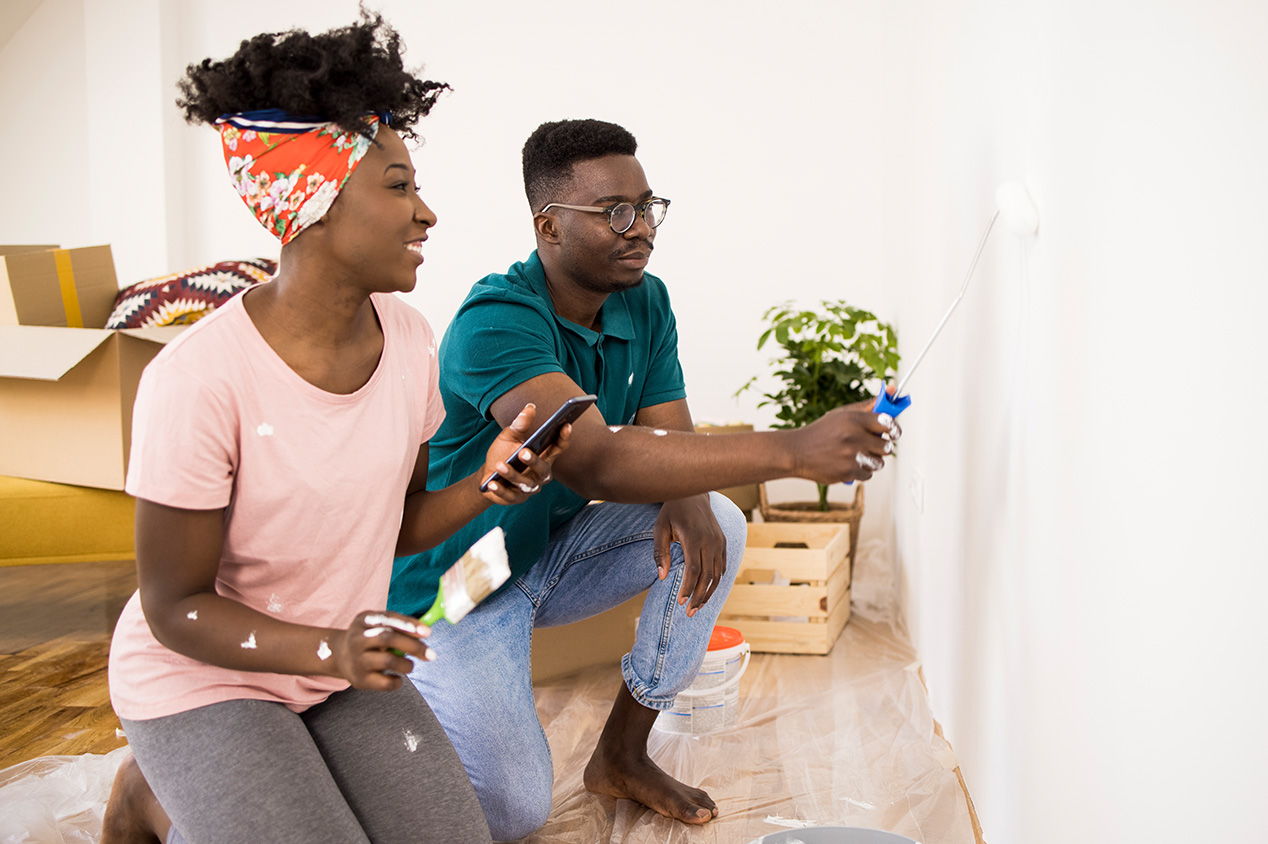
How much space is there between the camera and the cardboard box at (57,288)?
8.22ft

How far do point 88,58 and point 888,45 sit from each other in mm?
3521

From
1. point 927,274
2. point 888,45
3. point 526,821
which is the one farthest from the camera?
point 888,45

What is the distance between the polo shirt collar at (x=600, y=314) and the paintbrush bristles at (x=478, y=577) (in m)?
0.72

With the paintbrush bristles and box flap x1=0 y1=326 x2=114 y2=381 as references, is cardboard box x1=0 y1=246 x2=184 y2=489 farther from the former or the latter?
the paintbrush bristles

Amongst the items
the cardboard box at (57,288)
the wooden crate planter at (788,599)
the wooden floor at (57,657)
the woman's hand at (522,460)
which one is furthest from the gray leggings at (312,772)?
the cardboard box at (57,288)

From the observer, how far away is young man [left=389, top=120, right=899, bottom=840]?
1.39 metres

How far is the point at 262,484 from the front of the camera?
3.56ft

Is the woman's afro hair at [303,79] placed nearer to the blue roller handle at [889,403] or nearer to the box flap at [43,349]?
the blue roller handle at [889,403]

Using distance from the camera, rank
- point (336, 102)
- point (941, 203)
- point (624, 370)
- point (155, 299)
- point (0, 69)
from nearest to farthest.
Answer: point (336, 102)
point (624, 370)
point (941, 203)
point (155, 299)
point (0, 69)

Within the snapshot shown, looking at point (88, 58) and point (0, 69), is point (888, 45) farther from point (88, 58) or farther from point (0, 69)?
point (0, 69)

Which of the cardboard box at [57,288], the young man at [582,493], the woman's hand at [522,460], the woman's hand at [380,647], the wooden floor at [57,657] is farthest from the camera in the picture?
the cardboard box at [57,288]

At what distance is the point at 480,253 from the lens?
4129 millimetres

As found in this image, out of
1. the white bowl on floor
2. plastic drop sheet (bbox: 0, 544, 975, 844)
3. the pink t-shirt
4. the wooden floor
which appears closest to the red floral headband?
the pink t-shirt

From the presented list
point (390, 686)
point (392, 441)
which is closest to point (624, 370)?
point (392, 441)
